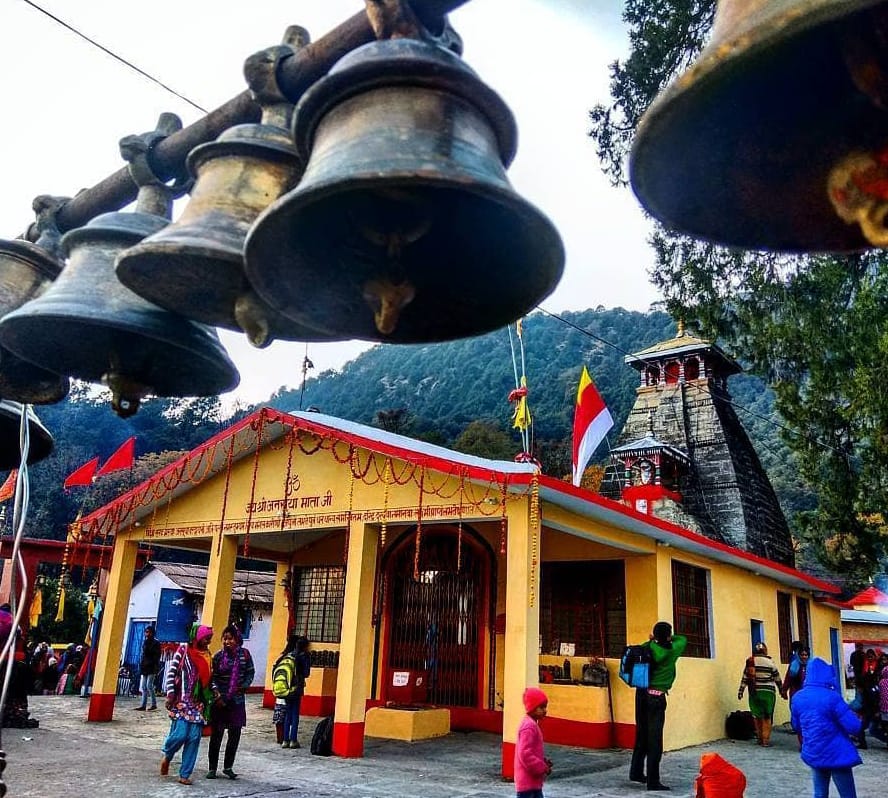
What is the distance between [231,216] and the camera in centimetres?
187

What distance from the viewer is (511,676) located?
877cm

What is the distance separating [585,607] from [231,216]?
11.8 meters

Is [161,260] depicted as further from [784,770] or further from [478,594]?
[478,594]

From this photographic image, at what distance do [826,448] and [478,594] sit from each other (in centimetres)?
609

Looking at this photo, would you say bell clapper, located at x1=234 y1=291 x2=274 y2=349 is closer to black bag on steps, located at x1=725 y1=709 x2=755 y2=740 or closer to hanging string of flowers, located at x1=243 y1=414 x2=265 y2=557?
hanging string of flowers, located at x1=243 y1=414 x2=265 y2=557

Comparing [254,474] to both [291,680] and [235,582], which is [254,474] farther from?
[235,582]

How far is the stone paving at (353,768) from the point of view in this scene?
768cm

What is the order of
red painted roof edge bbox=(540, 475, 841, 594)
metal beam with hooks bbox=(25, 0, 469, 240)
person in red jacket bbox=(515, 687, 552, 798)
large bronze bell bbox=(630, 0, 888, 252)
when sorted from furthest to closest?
red painted roof edge bbox=(540, 475, 841, 594) → person in red jacket bbox=(515, 687, 552, 798) → metal beam with hooks bbox=(25, 0, 469, 240) → large bronze bell bbox=(630, 0, 888, 252)

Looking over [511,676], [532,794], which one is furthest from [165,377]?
[511,676]

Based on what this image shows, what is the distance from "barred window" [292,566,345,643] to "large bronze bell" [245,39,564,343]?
43.5ft

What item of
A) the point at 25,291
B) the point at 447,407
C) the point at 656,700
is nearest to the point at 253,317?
the point at 25,291

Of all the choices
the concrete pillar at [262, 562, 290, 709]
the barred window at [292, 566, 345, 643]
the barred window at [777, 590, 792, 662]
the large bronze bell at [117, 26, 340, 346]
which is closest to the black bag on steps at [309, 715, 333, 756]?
the barred window at [292, 566, 345, 643]

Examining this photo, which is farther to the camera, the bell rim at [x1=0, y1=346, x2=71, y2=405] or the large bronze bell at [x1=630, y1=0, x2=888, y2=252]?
the bell rim at [x1=0, y1=346, x2=71, y2=405]

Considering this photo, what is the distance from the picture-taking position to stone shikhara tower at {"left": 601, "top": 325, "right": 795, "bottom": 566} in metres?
31.3
